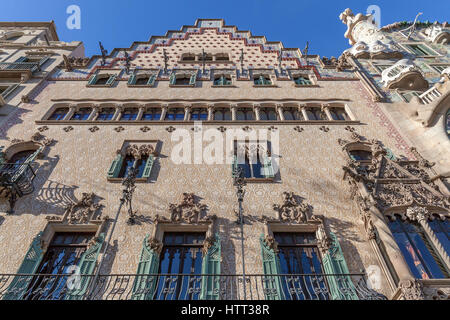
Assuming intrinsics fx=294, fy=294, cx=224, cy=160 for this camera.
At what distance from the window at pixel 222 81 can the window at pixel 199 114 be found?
2.39 m

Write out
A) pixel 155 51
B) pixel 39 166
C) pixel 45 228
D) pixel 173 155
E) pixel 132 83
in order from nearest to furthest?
pixel 45 228 < pixel 39 166 < pixel 173 155 < pixel 132 83 < pixel 155 51

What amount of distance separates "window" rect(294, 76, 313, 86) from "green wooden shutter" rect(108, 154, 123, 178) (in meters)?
9.14

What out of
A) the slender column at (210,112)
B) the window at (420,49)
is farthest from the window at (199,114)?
the window at (420,49)

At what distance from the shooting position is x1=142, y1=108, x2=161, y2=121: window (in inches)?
481

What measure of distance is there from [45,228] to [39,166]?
113 inches

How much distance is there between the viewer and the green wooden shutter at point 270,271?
19.6 feet

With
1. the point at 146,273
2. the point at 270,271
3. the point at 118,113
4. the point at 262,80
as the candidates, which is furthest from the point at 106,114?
the point at 270,271

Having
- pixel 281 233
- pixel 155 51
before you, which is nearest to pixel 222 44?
pixel 155 51

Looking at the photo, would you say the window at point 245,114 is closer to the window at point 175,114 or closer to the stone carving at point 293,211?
the window at point 175,114

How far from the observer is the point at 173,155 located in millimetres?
10133

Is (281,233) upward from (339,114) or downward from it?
downward

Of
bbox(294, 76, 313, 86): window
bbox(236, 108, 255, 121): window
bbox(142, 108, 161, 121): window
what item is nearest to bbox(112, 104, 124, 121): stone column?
bbox(142, 108, 161, 121): window

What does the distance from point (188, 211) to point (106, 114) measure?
6824 millimetres
